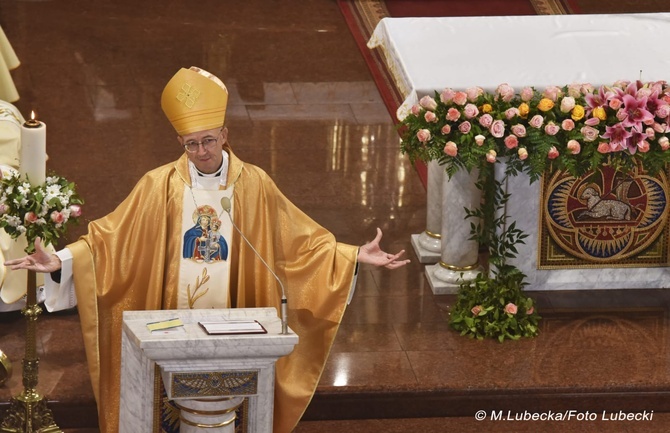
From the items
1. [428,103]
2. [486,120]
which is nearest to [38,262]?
[428,103]

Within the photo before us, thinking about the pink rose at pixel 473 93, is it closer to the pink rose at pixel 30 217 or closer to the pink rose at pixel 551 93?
the pink rose at pixel 551 93

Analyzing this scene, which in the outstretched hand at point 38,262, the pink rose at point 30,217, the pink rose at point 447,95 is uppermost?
the pink rose at point 447,95

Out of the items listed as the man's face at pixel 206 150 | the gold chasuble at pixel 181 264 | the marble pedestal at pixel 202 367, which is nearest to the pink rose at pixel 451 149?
the gold chasuble at pixel 181 264

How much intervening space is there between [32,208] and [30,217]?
0.04m

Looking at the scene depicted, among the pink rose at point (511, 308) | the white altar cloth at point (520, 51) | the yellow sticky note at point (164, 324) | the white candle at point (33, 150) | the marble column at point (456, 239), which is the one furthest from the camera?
the marble column at point (456, 239)

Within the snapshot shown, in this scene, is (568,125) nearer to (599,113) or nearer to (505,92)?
(599,113)

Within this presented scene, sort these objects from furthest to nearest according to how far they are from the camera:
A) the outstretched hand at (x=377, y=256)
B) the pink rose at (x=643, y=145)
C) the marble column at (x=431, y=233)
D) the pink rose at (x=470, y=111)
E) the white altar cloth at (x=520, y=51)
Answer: the marble column at (x=431, y=233), the white altar cloth at (x=520, y=51), the pink rose at (x=470, y=111), the pink rose at (x=643, y=145), the outstretched hand at (x=377, y=256)

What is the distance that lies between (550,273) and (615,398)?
103 centimetres

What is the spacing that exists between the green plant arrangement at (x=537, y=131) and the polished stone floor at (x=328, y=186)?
16.6 inches

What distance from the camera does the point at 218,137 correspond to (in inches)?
234

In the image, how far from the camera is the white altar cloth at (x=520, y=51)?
7.61 m

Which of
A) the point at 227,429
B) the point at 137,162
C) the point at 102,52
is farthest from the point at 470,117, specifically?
the point at 102,52

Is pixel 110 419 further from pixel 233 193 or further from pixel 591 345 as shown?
pixel 591 345

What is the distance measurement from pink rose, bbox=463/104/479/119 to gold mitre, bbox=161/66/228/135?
5.55 feet
